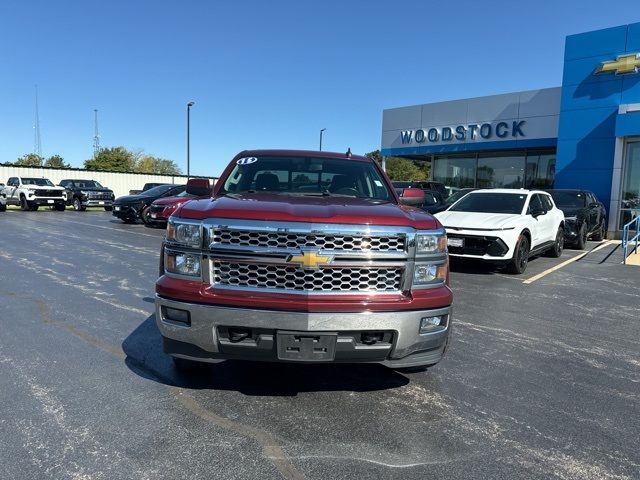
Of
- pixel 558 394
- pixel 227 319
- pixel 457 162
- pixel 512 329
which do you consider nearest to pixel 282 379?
pixel 227 319

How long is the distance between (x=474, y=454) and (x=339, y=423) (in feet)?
2.76

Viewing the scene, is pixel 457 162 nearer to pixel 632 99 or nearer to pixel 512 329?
pixel 632 99

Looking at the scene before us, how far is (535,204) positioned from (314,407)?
8.59m

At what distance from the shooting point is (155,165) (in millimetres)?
93250

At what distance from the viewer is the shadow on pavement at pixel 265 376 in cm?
369

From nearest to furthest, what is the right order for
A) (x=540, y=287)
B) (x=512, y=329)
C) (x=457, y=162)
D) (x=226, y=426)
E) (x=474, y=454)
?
1. (x=474, y=454)
2. (x=226, y=426)
3. (x=512, y=329)
4. (x=540, y=287)
5. (x=457, y=162)

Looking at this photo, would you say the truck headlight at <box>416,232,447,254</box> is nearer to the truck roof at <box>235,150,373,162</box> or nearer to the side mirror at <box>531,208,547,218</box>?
the truck roof at <box>235,150,373,162</box>

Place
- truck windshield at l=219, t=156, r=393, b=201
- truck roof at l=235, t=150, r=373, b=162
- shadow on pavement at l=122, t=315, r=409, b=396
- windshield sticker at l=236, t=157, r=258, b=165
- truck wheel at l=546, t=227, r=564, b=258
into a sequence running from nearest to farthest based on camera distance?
shadow on pavement at l=122, t=315, r=409, b=396
truck windshield at l=219, t=156, r=393, b=201
windshield sticker at l=236, t=157, r=258, b=165
truck roof at l=235, t=150, r=373, b=162
truck wheel at l=546, t=227, r=564, b=258

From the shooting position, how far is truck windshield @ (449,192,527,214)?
32.9ft

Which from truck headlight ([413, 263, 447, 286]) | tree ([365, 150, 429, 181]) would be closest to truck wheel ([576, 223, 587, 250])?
truck headlight ([413, 263, 447, 286])

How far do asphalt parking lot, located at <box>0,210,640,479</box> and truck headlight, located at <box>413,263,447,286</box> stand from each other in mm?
908

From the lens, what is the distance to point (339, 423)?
3164 mm

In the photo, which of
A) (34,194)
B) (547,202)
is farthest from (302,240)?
(34,194)

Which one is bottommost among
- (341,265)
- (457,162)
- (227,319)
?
(227,319)
